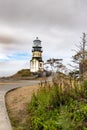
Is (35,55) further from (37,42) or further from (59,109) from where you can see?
(59,109)

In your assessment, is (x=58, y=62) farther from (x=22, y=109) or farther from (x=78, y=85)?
(x=22, y=109)

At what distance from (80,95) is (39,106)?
4.86 feet

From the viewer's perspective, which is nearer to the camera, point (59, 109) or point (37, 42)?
point (59, 109)

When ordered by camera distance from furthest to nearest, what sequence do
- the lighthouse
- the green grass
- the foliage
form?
the lighthouse, the green grass, the foliage

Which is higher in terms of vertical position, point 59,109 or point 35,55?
point 35,55

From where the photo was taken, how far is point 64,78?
44.5 feet

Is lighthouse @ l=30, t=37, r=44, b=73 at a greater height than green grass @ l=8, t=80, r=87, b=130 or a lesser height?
greater

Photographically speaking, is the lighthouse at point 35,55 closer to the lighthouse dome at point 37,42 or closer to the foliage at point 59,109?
the lighthouse dome at point 37,42

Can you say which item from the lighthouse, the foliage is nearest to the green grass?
the foliage

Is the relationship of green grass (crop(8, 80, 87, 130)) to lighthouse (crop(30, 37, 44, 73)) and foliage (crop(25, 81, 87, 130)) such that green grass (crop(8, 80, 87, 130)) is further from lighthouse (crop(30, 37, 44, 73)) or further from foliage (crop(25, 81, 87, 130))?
lighthouse (crop(30, 37, 44, 73))

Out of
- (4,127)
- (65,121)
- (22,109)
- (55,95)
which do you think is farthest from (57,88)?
(65,121)

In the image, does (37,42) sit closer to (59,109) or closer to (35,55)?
(35,55)

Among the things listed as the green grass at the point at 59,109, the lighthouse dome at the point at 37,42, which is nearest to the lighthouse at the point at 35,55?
the lighthouse dome at the point at 37,42

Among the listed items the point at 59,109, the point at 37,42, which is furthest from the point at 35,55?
the point at 59,109
